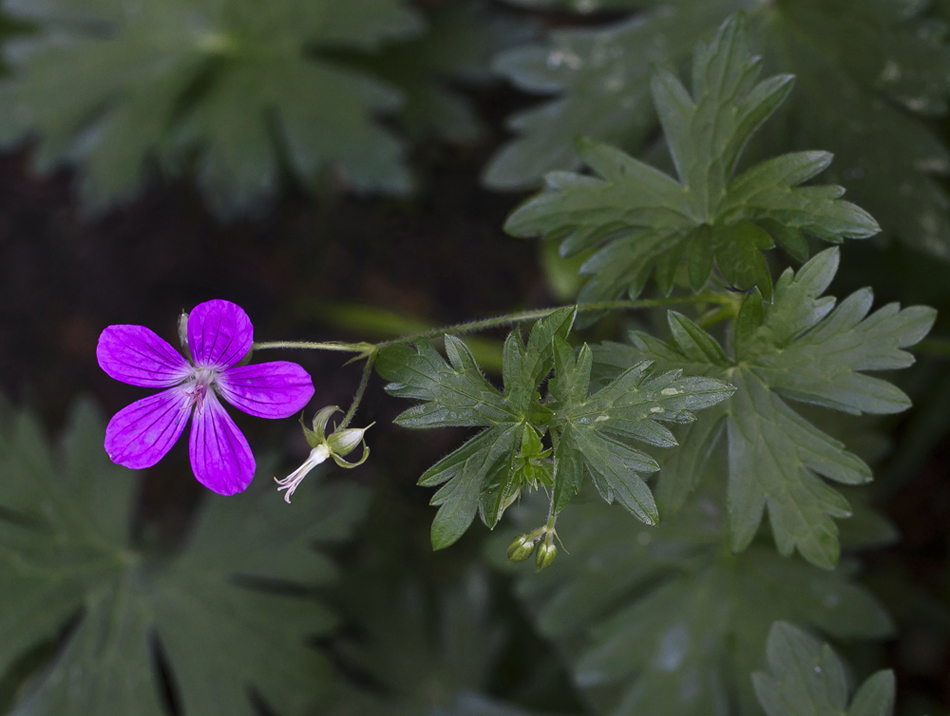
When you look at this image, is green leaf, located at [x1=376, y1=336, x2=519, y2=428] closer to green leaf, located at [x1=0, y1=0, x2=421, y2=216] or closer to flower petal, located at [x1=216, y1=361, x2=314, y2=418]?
flower petal, located at [x1=216, y1=361, x2=314, y2=418]

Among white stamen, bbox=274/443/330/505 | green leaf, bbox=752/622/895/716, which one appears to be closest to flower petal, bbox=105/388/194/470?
white stamen, bbox=274/443/330/505

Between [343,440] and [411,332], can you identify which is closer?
[343,440]

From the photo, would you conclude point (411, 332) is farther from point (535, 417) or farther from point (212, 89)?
point (535, 417)

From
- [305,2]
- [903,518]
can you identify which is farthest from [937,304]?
[305,2]

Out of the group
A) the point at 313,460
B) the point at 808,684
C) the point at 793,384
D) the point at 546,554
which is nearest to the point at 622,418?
the point at 546,554

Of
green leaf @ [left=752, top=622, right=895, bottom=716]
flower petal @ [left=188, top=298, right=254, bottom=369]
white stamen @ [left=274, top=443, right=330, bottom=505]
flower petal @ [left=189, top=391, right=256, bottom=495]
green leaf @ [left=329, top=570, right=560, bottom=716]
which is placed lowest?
green leaf @ [left=329, top=570, right=560, bottom=716]

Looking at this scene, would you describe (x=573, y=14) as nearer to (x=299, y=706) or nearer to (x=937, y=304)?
(x=937, y=304)

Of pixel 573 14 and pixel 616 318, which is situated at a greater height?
pixel 573 14
